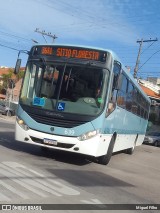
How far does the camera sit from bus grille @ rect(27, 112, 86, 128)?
452 inches

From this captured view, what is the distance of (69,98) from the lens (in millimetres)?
11680

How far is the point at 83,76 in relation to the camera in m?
11.8

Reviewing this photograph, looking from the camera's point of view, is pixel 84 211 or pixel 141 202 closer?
pixel 84 211

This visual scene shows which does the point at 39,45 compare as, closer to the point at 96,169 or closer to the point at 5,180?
the point at 96,169

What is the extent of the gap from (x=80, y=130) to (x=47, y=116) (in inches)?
39.7

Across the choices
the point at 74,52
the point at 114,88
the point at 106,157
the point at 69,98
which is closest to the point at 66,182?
the point at 69,98

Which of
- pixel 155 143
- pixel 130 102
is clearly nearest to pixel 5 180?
pixel 130 102

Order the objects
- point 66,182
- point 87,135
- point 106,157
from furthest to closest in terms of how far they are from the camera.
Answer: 1. point 106,157
2. point 87,135
3. point 66,182

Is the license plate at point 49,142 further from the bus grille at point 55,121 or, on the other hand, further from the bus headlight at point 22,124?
the bus headlight at point 22,124

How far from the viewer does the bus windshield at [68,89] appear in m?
11.6

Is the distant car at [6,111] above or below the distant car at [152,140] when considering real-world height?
above

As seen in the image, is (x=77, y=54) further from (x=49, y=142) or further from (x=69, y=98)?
(x=49, y=142)

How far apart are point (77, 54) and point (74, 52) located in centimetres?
13

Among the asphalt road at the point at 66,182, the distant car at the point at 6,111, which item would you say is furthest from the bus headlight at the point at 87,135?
the distant car at the point at 6,111
